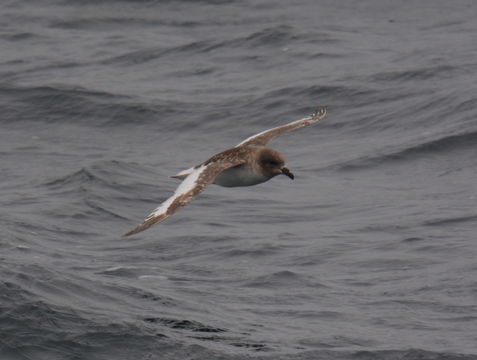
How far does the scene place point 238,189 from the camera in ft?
67.9

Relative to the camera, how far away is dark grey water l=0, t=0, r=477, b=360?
12953 mm

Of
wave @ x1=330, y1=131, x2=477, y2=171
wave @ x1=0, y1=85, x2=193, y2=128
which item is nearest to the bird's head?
wave @ x1=330, y1=131, x2=477, y2=171

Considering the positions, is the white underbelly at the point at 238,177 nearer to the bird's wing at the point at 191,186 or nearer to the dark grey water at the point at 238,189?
the bird's wing at the point at 191,186

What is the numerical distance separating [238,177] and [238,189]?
7300mm

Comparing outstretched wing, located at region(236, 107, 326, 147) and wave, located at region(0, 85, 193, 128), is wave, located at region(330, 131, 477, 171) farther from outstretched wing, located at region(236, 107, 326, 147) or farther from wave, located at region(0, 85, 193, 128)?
outstretched wing, located at region(236, 107, 326, 147)

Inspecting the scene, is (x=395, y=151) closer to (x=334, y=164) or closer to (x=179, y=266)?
(x=334, y=164)

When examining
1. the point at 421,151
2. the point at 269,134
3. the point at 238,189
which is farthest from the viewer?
the point at 421,151

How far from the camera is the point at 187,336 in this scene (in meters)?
12.4

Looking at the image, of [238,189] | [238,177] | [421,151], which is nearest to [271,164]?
[238,177]

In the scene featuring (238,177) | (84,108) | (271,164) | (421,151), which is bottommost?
(421,151)

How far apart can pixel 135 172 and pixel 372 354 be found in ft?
32.1

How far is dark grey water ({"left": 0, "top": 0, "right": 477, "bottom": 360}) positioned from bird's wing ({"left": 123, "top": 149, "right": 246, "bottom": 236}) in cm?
161

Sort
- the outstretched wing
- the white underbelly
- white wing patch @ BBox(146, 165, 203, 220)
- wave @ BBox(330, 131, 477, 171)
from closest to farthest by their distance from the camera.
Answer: white wing patch @ BBox(146, 165, 203, 220)
the white underbelly
the outstretched wing
wave @ BBox(330, 131, 477, 171)

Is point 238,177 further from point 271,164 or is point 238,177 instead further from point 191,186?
point 191,186
